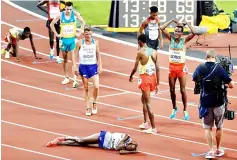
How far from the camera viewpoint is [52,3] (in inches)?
710

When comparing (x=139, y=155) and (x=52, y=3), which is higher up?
(x=52, y=3)

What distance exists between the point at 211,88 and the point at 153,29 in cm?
413

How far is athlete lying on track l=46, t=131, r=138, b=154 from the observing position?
1186cm

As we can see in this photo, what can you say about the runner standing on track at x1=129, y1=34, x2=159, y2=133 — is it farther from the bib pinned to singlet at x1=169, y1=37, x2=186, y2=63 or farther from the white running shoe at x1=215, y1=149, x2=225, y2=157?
the white running shoe at x1=215, y1=149, x2=225, y2=157

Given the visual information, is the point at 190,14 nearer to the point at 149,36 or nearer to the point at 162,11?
the point at 162,11

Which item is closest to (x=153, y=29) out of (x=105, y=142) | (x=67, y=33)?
(x=67, y=33)

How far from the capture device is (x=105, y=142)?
1198 centimetres

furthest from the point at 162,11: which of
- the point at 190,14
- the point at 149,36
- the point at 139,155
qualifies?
the point at 139,155

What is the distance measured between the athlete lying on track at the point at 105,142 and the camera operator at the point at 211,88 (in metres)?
1.36

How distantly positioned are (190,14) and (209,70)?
32.0 ft

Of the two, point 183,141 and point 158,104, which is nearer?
point 183,141

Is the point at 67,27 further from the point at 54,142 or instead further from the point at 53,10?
the point at 54,142

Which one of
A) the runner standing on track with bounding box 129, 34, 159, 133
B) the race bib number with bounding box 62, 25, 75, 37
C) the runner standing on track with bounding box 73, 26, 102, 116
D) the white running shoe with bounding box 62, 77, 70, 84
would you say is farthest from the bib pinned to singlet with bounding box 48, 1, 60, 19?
the runner standing on track with bounding box 129, 34, 159, 133

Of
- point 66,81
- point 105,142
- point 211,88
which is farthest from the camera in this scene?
point 66,81
